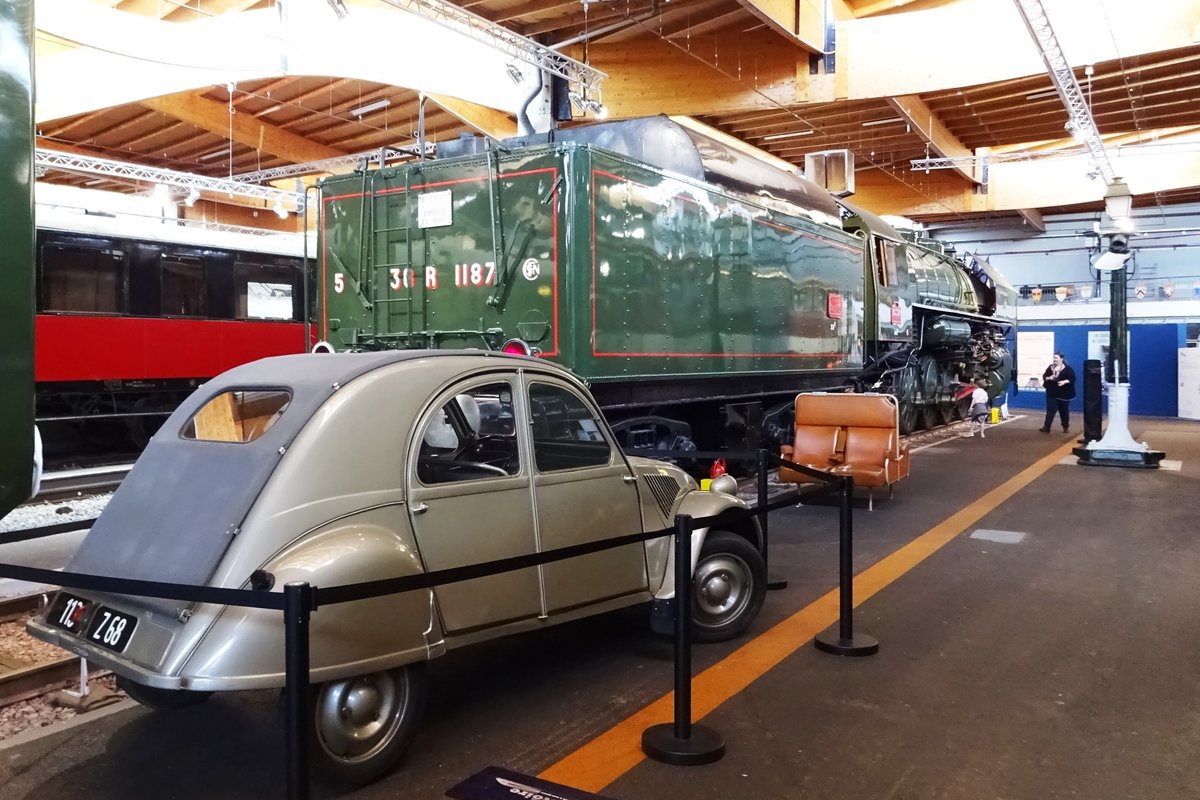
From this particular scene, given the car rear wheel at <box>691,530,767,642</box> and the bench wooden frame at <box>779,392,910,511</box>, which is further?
the bench wooden frame at <box>779,392,910,511</box>

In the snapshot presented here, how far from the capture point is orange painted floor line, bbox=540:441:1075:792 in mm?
3426

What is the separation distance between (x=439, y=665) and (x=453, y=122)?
1510 centimetres

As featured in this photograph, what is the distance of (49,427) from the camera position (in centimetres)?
1201

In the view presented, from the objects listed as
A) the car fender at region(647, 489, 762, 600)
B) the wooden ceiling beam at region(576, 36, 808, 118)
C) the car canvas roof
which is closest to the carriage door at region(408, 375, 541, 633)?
the car canvas roof

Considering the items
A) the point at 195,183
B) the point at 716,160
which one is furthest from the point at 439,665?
the point at 195,183

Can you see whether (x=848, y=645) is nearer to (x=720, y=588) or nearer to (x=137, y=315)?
(x=720, y=588)

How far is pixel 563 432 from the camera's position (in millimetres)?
4230

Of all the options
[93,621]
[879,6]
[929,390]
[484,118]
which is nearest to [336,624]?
[93,621]

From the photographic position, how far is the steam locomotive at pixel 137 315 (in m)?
10.9

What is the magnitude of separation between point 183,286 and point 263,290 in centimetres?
139

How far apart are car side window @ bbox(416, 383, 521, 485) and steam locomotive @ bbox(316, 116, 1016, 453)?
1932mm

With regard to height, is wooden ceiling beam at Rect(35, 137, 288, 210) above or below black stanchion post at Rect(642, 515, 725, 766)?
above

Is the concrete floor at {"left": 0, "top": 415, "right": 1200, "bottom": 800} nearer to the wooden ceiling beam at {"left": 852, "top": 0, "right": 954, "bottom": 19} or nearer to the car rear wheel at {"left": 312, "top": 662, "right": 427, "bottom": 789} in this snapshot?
the car rear wheel at {"left": 312, "top": 662, "right": 427, "bottom": 789}

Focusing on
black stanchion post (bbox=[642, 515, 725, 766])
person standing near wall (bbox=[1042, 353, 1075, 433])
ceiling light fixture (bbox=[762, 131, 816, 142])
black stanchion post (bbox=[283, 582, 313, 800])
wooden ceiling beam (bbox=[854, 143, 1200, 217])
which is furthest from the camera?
wooden ceiling beam (bbox=[854, 143, 1200, 217])
